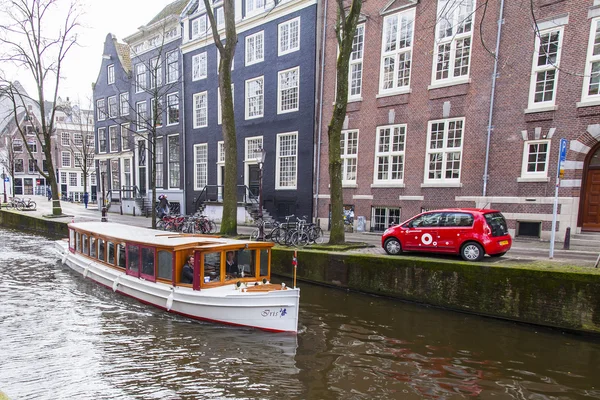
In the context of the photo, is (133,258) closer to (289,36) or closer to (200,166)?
(289,36)

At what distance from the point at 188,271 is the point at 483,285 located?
7083 mm

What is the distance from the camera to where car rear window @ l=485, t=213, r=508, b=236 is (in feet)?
30.6

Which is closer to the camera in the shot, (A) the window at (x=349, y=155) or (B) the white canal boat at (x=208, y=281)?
(B) the white canal boat at (x=208, y=281)

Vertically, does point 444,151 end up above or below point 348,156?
above

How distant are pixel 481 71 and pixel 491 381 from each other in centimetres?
1247

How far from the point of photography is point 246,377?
5.68 metres

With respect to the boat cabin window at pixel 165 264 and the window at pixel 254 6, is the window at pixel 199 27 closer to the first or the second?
the window at pixel 254 6

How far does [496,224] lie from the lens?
945 centimetres

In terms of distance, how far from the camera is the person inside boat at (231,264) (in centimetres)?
819

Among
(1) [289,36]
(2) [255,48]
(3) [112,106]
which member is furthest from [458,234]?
(3) [112,106]

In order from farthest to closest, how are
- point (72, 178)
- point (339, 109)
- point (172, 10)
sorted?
1. point (72, 178)
2. point (172, 10)
3. point (339, 109)

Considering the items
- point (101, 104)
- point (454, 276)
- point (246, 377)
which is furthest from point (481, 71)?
point (101, 104)

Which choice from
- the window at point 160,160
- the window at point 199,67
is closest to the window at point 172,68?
the window at point 199,67

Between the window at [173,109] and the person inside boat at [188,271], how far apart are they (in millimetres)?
21353
